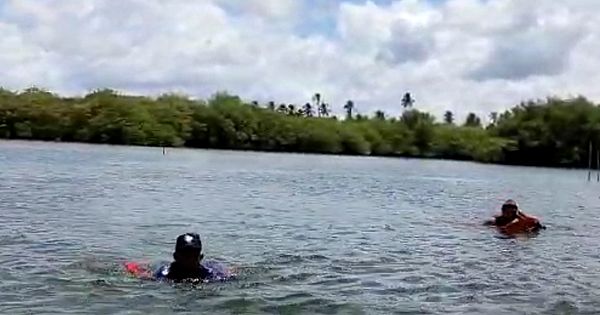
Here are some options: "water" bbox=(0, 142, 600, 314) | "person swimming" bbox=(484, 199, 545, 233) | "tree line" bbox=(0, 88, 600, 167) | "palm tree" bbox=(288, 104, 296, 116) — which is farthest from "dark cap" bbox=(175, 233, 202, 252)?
"palm tree" bbox=(288, 104, 296, 116)

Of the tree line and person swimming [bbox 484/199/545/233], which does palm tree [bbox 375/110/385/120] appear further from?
person swimming [bbox 484/199/545/233]

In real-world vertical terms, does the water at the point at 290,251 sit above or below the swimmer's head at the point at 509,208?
below

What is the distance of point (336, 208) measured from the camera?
35969mm

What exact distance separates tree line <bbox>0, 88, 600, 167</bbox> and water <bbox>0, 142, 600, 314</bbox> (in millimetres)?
76544

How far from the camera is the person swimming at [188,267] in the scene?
15242mm

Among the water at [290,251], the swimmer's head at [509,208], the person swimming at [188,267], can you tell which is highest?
the swimmer's head at [509,208]

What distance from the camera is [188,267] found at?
15938 millimetres

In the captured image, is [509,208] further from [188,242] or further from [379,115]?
[379,115]

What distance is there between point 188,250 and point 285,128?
433 feet

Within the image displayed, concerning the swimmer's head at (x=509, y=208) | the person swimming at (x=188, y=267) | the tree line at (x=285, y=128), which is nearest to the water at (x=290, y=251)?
the person swimming at (x=188, y=267)

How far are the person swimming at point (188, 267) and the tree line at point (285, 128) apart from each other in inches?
4159

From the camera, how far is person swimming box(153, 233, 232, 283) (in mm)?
15242

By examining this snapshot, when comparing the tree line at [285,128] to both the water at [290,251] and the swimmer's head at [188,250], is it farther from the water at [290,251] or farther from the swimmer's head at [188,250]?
the swimmer's head at [188,250]

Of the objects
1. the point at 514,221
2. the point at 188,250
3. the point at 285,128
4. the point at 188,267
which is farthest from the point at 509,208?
the point at 285,128
